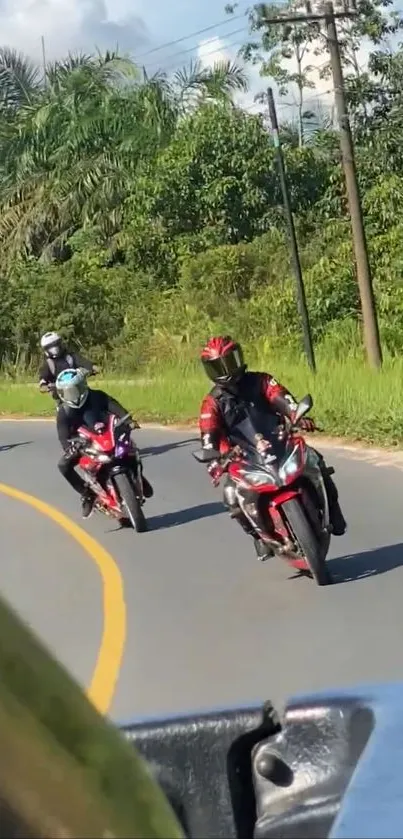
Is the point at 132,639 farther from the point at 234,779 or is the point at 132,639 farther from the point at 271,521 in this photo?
the point at 234,779

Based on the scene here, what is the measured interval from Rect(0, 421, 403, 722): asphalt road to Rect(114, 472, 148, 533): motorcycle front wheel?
0.32 feet

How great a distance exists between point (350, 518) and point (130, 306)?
24100 mm

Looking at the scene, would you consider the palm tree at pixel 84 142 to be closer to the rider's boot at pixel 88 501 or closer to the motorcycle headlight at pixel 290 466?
the rider's boot at pixel 88 501

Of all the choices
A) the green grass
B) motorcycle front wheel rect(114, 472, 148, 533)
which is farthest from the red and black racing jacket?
the green grass

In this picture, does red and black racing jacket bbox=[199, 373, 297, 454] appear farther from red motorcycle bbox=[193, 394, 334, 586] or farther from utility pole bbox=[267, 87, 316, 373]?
utility pole bbox=[267, 87, 316, 373]

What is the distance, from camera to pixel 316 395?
18516 mm

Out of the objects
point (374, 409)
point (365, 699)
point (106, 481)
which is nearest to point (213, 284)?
point (374, 409)

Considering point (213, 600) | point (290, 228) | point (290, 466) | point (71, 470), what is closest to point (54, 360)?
point (71, 470)

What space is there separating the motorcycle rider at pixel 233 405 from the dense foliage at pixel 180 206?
15219mm

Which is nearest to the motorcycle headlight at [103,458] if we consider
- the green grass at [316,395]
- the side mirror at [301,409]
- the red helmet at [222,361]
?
the red helmet at [222,361]

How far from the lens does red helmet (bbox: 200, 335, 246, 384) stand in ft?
26.0

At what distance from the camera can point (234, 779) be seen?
189 centimetres

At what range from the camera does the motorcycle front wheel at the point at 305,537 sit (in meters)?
7.37

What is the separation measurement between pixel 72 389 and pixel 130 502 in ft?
3.85
